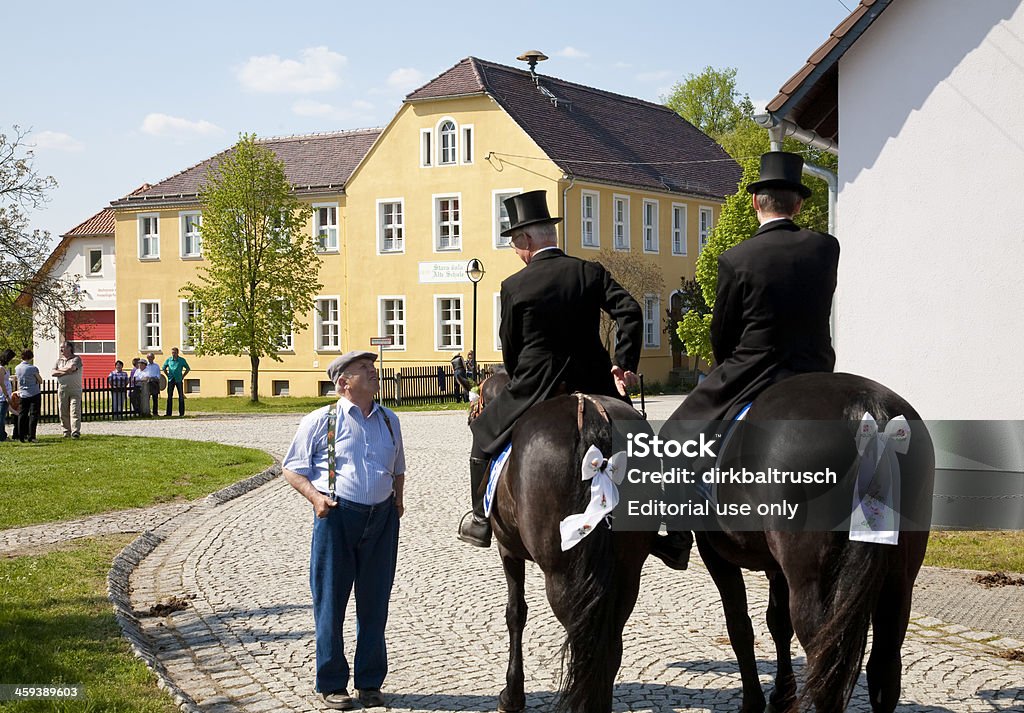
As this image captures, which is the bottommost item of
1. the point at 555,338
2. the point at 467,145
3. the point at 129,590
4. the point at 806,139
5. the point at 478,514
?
the point at 129,590

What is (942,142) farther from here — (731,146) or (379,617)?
(731,146)

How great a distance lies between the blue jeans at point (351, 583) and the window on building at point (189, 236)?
44464 millimetres

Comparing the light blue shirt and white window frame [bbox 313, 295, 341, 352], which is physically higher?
white window frame [bbox 313, 295, 341, 352]

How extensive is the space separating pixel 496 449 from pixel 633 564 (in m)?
1.07

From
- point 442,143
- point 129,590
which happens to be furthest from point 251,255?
point 129,590

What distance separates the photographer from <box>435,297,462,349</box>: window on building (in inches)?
1726

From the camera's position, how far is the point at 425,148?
43.9m

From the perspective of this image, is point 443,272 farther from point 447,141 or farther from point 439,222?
point 447,141

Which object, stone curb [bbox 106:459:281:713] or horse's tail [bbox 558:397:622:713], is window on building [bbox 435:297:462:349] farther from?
horse's tail [bbox 558:397:622:713]

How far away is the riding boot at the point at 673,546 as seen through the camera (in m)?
5.98

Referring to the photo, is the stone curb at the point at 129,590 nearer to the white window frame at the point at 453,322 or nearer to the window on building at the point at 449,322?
the white window frame at the point at 453,322

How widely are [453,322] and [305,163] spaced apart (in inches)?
431

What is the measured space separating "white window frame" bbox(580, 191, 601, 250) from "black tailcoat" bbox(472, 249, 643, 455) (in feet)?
122

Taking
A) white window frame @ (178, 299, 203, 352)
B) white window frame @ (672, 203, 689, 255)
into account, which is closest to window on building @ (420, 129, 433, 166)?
white window frame @ (672, 203, 689, 255)
